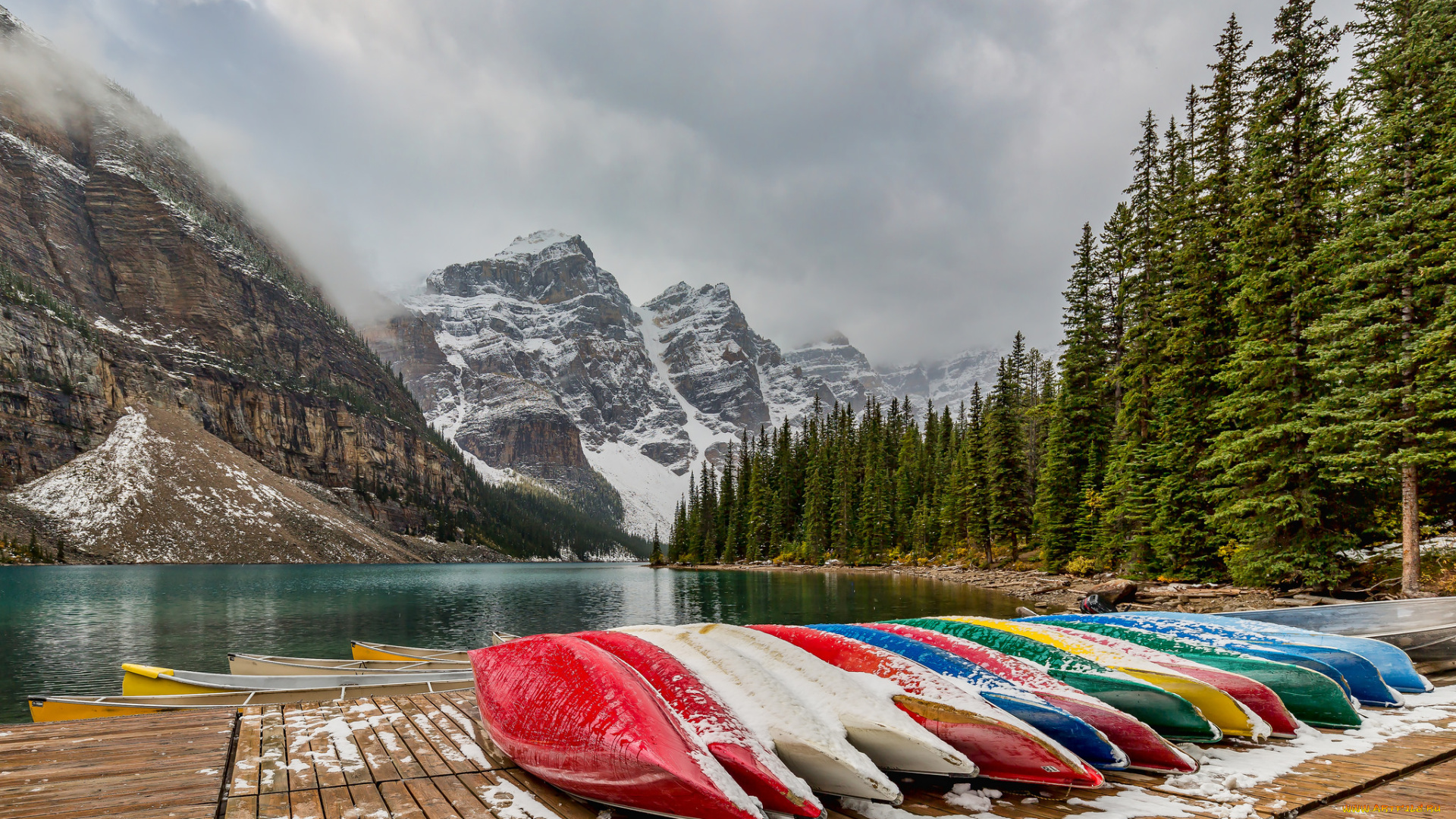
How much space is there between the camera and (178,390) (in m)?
136

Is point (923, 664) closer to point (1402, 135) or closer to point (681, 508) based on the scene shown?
point (1402, 135)

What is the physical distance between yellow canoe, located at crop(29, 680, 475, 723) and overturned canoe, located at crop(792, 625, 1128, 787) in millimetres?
5873

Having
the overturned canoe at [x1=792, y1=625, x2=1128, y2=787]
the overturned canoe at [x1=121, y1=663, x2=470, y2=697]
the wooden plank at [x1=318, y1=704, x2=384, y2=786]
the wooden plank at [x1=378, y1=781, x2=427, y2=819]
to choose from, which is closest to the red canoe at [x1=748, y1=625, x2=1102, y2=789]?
the overturned canoe at [x1=792, y1=625, x2=1128, y2=787]

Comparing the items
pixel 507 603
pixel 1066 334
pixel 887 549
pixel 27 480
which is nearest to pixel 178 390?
pixel 27 480

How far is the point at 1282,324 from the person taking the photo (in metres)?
18.6

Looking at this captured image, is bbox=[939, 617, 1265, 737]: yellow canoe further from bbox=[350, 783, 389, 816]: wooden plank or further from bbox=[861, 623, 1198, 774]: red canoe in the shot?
bbox=[350, 783, 389, 816]: wooden plank

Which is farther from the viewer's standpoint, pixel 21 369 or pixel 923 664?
pixel 21 369

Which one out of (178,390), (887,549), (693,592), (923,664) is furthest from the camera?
(178,390)

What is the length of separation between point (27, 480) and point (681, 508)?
10600cm

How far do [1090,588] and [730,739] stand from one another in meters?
30.8

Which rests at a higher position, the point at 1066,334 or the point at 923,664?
the point at 1066,334

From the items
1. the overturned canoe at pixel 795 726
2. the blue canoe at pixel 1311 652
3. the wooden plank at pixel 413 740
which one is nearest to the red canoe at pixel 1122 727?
the overturned canoe at pixel 795 726

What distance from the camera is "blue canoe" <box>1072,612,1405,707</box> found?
6.52 m

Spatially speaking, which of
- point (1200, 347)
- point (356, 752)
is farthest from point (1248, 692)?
point (1200, 347)
